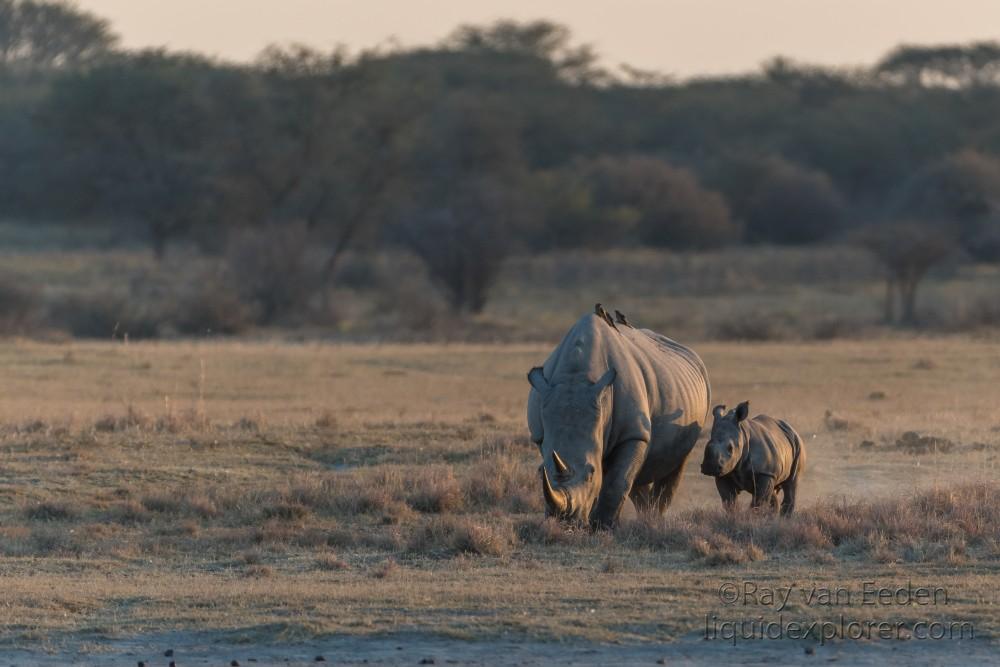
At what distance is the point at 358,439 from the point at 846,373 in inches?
398

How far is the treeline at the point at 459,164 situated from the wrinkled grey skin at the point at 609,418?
2599 cm

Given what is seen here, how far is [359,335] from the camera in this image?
3403cm

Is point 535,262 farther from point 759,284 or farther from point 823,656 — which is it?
point 823,656

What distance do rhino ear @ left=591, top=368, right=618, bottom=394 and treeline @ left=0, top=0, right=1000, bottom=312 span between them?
27.2 m

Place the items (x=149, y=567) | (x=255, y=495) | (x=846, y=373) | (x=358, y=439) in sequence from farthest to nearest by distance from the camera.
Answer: (x=846, y=373), (x=358, y=439), (x=255, y=495), (x=149, y=567)

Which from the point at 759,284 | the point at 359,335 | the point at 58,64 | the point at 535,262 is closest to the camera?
the point at 359,335

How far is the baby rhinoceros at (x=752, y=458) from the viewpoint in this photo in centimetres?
1171

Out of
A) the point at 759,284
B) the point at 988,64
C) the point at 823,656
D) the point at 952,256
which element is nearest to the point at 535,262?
the point at 759,284

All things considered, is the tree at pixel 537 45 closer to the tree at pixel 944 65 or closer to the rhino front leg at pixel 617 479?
the tree at pixel 944 65

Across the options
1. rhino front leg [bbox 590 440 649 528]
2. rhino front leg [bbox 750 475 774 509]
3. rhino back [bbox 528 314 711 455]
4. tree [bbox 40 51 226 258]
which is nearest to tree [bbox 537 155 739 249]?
tree [bbox 40 51 226 258]

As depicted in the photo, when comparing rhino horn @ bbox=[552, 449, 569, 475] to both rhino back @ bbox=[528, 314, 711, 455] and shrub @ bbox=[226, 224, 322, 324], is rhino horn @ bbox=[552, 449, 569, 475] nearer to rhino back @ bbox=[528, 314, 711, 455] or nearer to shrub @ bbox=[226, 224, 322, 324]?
rhino back @ bbox=[528, 314, 711, 455]

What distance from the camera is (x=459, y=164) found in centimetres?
5547

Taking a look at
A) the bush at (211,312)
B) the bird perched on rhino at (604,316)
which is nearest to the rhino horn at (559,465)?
the bird perched on rhino at (604,316)

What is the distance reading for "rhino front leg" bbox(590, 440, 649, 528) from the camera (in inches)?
432
